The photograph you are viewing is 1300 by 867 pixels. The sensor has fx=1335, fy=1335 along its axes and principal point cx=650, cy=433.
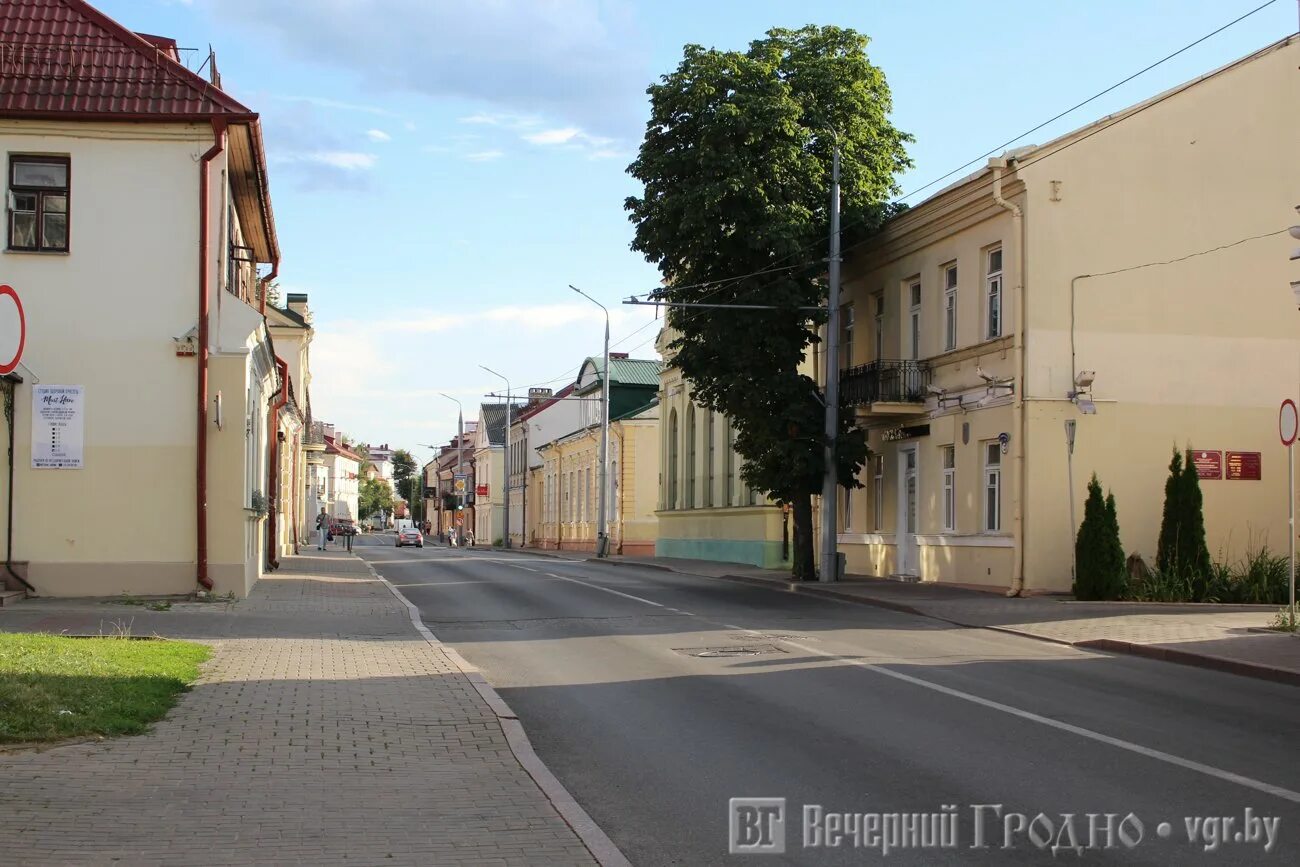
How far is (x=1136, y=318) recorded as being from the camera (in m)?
24.8

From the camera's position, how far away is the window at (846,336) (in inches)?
1300

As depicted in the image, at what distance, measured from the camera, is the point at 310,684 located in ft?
38.5

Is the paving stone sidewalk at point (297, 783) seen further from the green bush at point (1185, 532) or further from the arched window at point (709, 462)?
the arched window at point (709, 462)

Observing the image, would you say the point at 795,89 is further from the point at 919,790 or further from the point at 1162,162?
the point at 919,790

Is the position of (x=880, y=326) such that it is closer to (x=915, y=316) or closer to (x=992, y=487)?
(x=915, y=316)

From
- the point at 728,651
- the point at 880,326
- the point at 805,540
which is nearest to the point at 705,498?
the point at 880,326

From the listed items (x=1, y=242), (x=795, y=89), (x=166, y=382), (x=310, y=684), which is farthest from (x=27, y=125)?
(x=795, y=89)

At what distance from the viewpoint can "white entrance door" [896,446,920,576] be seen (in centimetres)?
2925

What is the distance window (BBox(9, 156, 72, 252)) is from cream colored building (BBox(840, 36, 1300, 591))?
52.6ft

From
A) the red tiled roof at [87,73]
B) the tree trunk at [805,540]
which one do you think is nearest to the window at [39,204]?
the red tiled roof at [87,73]

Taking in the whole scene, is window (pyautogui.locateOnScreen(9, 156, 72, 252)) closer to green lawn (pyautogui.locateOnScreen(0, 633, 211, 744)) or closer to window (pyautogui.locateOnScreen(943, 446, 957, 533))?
green lawn (pyautogui.locateOnScreen(0, 633, 211, 744))

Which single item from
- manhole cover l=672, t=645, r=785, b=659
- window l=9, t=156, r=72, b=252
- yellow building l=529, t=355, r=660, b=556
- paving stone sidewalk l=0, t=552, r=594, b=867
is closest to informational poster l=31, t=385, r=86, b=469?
window l=9, t=156, r=72, b=252

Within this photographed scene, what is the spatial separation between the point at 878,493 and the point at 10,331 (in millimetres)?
25132

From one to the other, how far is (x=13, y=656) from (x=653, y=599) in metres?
13.4
